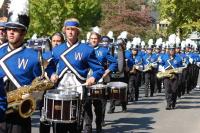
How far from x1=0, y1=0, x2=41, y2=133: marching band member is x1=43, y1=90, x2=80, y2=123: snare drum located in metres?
1.28

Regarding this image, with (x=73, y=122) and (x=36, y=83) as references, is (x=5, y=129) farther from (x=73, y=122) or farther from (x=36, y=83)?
(x=73, y=122)

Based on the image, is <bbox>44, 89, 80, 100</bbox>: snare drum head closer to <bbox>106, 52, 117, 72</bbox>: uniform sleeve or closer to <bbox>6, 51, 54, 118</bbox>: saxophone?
<bbox>6, 51, 54, 118</bbox>: saxophone

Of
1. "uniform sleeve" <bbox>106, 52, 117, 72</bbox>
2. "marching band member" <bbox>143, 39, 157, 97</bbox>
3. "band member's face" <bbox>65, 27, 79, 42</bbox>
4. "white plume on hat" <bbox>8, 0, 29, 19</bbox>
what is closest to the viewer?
"white plume on hat" <bbox>8, 0, 29, 19</bbox>

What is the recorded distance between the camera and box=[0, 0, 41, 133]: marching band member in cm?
588

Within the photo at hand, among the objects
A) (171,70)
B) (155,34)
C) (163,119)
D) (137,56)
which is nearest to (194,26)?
(137,56)

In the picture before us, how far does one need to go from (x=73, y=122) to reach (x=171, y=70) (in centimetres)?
884

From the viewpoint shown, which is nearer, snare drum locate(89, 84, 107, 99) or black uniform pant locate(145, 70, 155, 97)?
snare drum locate(89, 84, 107, 99)

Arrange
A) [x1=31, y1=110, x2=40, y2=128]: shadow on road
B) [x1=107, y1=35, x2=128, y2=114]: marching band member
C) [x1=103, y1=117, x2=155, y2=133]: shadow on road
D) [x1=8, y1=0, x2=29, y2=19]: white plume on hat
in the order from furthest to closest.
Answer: [x1=107, y1=35, x2=128, y2=114]: marching band member → [x1=31, y1=110, x2=40, y2=128]: shadow on road → [x1=103, y1=117, x2=155, y2=133]: shadow on road → [x1=8, y1=0, x2=29, y2=19]: white plume on hat

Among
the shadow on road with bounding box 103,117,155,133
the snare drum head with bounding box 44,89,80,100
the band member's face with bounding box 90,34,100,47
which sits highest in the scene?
the band member's face with bounding box 90,34,100,47

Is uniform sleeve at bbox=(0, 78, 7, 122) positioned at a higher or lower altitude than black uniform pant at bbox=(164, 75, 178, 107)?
higher

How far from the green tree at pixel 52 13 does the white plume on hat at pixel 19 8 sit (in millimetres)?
43081

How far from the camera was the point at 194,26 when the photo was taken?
967 inches

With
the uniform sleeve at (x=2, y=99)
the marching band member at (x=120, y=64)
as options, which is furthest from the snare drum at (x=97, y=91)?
the marching band member at (x=120, y=64)

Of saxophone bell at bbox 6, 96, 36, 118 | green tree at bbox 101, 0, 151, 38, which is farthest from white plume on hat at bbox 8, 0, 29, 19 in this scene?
green tree at bbox 101, 0, 151, 38
